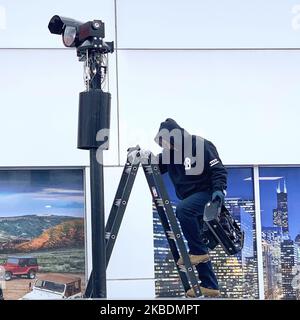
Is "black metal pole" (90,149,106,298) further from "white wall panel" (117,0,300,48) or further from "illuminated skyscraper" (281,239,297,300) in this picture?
"illuminated skyscraper" (281,239,297,300)

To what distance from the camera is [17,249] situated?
406 cm

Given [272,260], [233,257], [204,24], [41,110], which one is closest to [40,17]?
[41,110]

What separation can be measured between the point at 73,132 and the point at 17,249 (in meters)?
0.76

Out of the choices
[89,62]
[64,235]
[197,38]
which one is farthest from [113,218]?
[197,38]

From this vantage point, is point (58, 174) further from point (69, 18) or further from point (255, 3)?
point (255, 3)

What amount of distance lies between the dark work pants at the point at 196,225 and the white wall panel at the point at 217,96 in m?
0.31

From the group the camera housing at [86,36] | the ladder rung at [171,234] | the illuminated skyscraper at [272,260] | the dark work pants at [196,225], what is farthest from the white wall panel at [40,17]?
the illuminated skyscraper at [272,260]

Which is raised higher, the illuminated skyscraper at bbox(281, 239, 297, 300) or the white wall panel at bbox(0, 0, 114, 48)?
the white wall panel at bbox(0, 0, 114, 48)

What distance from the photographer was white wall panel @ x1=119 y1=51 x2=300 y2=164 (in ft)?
13.0

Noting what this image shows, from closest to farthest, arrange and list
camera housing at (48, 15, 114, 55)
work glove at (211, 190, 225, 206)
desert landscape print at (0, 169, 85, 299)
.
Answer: camera housing at (48, 15, 114, 55) < work glove at (211, 190, 225, 206) < desert landscape print at (0, 169, 85, 299)

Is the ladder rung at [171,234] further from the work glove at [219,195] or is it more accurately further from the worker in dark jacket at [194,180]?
the work glove at [219,195]

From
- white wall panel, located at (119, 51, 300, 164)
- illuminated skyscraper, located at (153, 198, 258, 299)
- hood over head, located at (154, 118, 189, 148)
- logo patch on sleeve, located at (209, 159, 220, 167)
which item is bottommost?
illuminated skyscraper, located at (153, 198, 258, 299)

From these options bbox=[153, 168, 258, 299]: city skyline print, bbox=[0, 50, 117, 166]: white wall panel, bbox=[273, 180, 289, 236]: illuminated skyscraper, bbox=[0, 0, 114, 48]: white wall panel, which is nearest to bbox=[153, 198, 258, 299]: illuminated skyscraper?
bbox=[153, 168, 258, 299]: city skyline print

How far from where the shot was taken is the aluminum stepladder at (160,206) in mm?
3869
